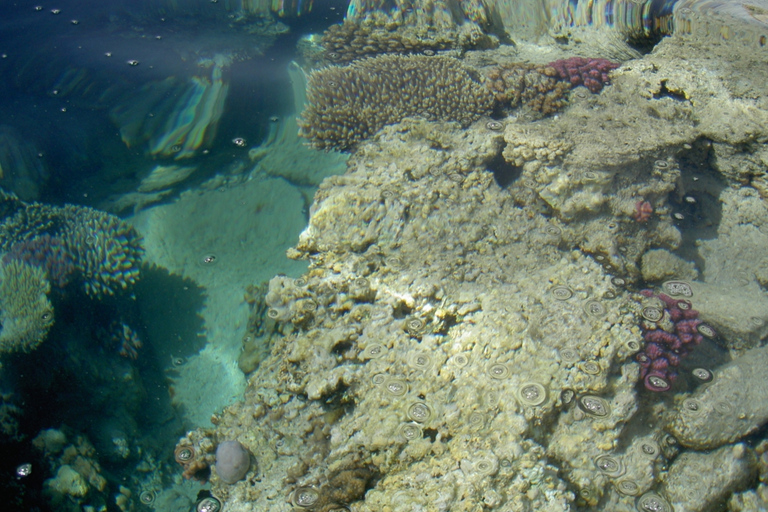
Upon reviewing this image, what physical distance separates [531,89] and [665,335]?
312 centimetres

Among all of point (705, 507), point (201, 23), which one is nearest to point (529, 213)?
point (705, 507)

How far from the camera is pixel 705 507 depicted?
9.67 ft

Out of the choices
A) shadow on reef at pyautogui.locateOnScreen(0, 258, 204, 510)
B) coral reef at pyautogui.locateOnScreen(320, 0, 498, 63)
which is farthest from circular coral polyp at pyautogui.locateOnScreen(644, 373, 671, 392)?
coral reef at pyautogui.locateOnScreen(320, 0, 498, 63)

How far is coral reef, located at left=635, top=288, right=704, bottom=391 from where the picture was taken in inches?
124

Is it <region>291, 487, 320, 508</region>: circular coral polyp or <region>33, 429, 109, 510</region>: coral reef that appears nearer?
<region>291, 487, 320, 508</region>: circular coral polyp

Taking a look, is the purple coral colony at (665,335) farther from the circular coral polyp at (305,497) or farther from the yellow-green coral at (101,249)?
the yellow-green coral at (101,249)

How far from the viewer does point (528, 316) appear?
306 centimetres

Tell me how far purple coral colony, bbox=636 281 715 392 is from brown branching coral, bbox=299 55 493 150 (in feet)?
9.02

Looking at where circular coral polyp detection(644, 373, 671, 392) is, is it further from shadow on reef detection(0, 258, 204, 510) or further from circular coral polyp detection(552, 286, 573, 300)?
shadow on reef detection(0, 258, 204, 510)

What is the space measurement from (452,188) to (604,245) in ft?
5.09

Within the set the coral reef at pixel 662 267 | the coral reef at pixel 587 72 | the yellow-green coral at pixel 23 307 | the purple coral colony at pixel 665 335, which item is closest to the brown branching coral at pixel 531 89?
the coral reef at pixel 587 72

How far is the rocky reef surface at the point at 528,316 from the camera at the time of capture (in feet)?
8.96

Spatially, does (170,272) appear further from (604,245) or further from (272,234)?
(604,245)

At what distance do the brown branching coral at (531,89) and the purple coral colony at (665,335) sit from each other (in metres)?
2.45
